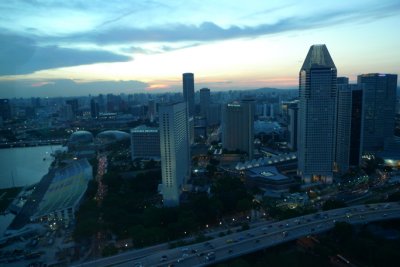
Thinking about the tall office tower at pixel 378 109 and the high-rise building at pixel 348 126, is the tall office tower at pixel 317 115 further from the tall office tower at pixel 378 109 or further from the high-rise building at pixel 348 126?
the tall office tower at pixel 378 109

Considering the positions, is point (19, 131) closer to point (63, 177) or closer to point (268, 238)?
point (63, 177)

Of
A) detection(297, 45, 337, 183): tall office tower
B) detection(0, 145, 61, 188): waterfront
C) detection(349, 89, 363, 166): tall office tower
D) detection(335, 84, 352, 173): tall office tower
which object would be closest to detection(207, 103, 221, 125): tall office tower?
detection(0, 145, 61, 188): waterfront

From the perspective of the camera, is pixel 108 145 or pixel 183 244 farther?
pixel 108 145

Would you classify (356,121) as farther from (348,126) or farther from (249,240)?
(249,240)

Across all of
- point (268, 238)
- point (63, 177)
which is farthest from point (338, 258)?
point (63, 177)

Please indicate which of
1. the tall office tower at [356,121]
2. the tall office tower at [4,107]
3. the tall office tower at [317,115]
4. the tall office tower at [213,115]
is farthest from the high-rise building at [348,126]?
the tall office tower at [213,115]
